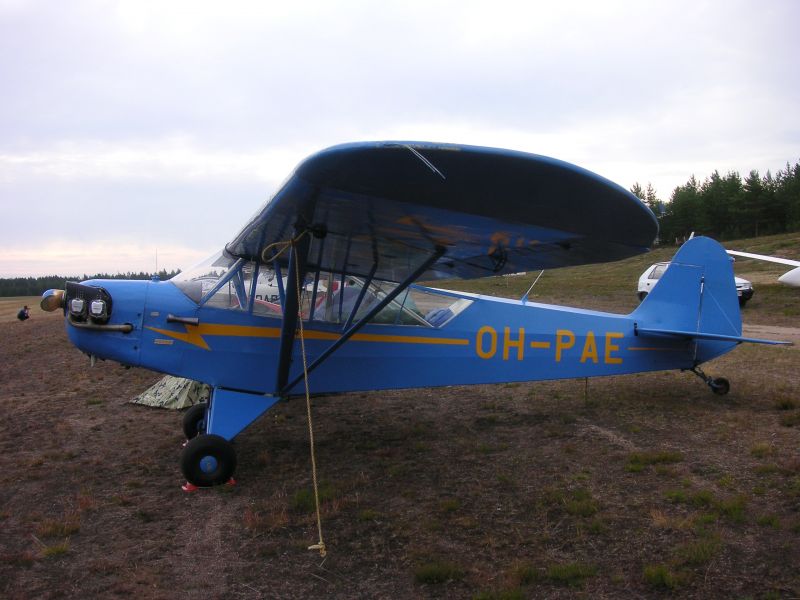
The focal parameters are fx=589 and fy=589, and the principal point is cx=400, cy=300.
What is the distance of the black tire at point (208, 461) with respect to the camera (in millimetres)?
5105

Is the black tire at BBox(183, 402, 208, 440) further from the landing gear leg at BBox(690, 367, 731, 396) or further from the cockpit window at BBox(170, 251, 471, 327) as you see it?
the landing gear leg at BBox(690, 367, 731, 396)

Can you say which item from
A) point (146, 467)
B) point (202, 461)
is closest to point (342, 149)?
point (202, 461)

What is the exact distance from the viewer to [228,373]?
5.96 metres

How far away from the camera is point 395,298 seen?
6.59m

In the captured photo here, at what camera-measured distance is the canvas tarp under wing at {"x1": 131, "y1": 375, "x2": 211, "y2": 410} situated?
8.58 metres

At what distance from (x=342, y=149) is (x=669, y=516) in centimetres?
345

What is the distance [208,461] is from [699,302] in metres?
6.36

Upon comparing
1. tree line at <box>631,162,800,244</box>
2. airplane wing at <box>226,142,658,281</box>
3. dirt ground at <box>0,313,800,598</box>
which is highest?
tree line at <box>631,162,800,244</box>

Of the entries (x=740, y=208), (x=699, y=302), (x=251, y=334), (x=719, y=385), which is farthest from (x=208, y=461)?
(x=740, y=208)

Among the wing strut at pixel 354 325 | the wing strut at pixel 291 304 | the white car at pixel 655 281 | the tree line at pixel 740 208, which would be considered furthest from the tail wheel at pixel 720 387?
the tree line at pixel 740 208

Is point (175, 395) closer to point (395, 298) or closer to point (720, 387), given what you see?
point (395, 298)

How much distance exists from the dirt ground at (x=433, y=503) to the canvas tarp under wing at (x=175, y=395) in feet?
1.14

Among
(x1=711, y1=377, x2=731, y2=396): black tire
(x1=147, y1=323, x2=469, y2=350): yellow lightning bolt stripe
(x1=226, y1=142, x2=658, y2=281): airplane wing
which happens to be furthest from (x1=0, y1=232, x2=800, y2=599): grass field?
(x1=226, y1=142, x2=658, y2=281): airplane wing

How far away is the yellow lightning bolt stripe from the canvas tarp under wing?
2.82 meters
